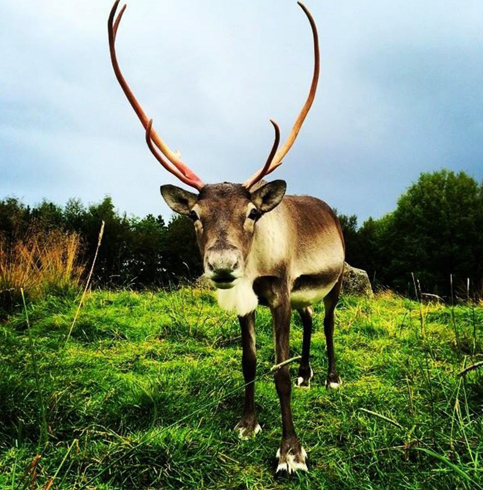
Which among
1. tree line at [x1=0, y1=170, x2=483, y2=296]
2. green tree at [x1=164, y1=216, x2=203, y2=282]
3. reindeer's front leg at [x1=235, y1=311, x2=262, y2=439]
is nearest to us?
reindeer's front leg at [x1=235, y1=311, x2=262, y2=439]

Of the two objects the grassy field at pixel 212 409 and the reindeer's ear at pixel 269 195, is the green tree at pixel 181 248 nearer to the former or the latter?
the grassy field at pixel 212 409

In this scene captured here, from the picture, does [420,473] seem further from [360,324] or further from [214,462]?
[360,324]

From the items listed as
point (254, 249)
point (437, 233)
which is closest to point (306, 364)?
point (254, 249)

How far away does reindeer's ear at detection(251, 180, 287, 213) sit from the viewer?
3729 mm

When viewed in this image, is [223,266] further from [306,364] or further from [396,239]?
[396,239]

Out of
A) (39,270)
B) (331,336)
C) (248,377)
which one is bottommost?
(248,377)

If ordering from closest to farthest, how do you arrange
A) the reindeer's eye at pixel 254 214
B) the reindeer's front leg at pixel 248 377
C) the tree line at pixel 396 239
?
the reindeer's eye at pixel 254 214 < the reindeer's front leg at pixel 248 377 < the tree line at pixel 396 239

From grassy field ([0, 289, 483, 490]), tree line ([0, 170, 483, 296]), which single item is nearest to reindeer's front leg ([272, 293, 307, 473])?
grassy field ([0, 289, 483, 490])

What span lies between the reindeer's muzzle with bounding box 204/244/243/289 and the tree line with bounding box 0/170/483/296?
22.3 metres

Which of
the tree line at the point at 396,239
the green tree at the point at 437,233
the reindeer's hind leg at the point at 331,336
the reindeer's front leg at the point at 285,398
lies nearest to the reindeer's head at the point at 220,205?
the reindeer's front leg at the point at 285,398

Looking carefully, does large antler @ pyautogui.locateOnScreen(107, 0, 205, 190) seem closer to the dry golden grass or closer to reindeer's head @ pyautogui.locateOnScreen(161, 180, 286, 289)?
reindeer's head @ pyautogui.locateOnScreen(161, 180, 286, 289)

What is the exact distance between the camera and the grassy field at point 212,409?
2.84 m

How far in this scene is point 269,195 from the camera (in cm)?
377

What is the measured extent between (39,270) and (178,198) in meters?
5.71
